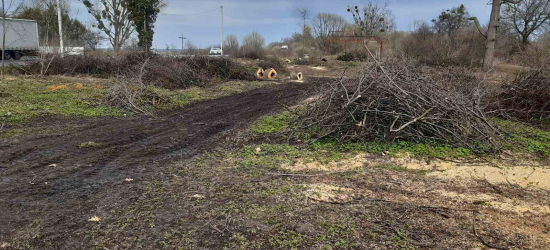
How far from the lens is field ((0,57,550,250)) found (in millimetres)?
3090

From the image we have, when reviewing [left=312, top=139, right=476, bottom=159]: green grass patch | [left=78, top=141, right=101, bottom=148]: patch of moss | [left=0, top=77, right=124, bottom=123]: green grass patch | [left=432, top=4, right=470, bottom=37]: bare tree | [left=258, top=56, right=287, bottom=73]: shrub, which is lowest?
[left=78, top=141, right=101, bottom=148]: patch of moss

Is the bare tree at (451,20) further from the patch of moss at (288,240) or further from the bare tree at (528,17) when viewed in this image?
the patch of moss at (288,240)

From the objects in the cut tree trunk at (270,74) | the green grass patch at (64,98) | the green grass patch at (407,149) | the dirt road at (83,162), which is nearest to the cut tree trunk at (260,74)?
the cut tree trunk at (270,74)

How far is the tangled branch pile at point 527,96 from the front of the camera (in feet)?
27.9

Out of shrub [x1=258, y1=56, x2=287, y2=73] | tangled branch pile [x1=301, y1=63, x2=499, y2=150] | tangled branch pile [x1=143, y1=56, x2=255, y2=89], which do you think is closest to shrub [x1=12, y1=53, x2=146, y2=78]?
tangled branch pile [x1=143, y1=56, x2=255, y2=89]

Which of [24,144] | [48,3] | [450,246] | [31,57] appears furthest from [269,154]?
[48,3]

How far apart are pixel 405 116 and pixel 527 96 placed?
480cm

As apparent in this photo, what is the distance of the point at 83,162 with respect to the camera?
205 inches

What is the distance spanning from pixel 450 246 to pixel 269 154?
11.1ft

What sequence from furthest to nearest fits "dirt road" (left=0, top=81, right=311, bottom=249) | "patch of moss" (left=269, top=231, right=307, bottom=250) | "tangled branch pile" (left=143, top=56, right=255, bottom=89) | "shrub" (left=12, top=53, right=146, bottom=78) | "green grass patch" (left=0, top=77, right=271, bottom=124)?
"shrub" (left=12, top=53, right=146, bottom=78), "tangled branch pile" (left=143, top=56, right=255, bottom=89), "green grass patch" (left=0, top=77, right=271, bottom=124), "dirt road" (left=0, top=81, right=311, bottom=249), "patch of moss" (left=269, top=231, right=307, bottom=250)

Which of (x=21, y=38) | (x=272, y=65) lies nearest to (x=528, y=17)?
(x=272, y=65)

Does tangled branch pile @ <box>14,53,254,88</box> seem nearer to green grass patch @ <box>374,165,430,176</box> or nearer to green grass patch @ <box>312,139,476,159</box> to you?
green grass patch @ <box>312,139,476,159</box>

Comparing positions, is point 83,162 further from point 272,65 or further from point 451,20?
point 451,20

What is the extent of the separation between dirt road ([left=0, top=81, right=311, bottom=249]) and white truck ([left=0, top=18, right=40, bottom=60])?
20.6 m
